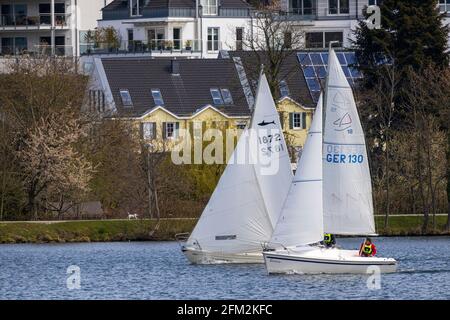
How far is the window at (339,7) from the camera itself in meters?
128

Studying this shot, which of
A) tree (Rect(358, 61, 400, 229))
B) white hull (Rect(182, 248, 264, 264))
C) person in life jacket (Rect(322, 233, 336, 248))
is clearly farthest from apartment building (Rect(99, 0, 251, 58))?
person in life jacket (Rect(322, 233, 336, 248))

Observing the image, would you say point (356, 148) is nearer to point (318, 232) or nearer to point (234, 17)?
point (318, 232)

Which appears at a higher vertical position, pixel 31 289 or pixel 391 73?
pixel 391 73

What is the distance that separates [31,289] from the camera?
58469 millimetres

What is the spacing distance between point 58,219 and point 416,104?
690 inches

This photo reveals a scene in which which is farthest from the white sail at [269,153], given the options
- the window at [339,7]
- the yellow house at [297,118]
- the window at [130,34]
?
the window at [130,34]

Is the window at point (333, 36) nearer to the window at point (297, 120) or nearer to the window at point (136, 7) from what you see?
the window at point (136, 7)

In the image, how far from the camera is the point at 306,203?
61031 millimetres

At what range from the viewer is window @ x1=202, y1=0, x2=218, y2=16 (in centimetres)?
12800

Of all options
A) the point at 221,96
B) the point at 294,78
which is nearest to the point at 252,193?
the point at 221,96

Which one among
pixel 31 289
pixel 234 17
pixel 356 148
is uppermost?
pixel 234 17

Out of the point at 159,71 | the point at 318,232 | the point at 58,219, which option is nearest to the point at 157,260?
the point at 318,232

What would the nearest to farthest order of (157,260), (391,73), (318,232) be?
(318,232) < (157,260) < (391,73)

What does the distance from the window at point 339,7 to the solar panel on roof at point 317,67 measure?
45.3ft
